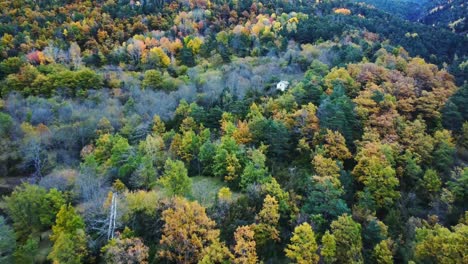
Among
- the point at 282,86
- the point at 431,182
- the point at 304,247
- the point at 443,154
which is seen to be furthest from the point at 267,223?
the point at 282,86

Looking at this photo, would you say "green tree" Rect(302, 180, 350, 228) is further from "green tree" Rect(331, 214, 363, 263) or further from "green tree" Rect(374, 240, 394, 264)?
"green tree" Rect(374, 240, 394, 264)

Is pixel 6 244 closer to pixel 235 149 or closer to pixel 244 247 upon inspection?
pixel 244 247

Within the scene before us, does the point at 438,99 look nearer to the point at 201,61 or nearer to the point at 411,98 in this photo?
the point at 411,98

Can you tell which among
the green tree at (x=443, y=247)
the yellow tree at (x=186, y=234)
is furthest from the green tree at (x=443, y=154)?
the yellow tree at (x=186, y=234)

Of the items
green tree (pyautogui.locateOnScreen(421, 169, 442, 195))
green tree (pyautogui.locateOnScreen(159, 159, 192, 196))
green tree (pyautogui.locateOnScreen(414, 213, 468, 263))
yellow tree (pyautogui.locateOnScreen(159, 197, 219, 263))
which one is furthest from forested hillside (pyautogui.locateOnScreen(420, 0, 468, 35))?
yellow tree (pyautogui.locateOnScreen(159, 197, 219, 263))

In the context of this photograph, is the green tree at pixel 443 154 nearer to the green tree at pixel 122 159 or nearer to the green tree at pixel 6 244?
the green tree at pixel 122 159

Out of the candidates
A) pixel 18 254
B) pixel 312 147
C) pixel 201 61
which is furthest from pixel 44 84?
pixel 312 147
